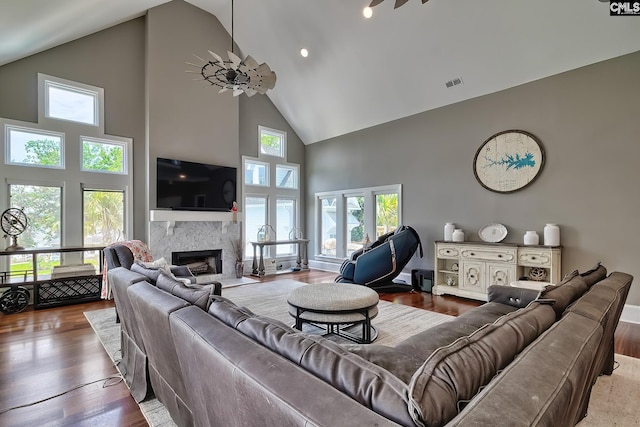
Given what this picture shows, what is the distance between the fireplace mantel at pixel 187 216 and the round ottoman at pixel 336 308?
3.64 meters

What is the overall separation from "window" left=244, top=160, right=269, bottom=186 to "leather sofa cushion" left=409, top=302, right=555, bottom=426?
21.8ft

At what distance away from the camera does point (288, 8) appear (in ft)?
18.0

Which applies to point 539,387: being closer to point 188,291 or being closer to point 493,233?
point 188,291

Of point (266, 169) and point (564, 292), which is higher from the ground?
point (266, 169)

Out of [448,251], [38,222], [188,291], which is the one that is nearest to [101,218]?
[38,222]

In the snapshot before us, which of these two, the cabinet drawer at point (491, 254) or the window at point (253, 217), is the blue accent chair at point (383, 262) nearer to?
the cabinet drawer at point (491, 254)

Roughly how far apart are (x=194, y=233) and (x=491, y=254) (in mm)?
5481

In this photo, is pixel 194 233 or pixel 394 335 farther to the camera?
pixel 194 233

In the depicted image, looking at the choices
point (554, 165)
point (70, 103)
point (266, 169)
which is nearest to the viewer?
point (554, 165)

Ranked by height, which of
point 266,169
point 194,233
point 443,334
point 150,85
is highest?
point 150,85

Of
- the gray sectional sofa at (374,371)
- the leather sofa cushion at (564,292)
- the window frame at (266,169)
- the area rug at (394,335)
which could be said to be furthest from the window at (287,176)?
the leather sofa cushion at (564,292)

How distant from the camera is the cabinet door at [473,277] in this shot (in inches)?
187

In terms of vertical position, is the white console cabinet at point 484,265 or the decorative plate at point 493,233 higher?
the decorative plate at point 493,233
